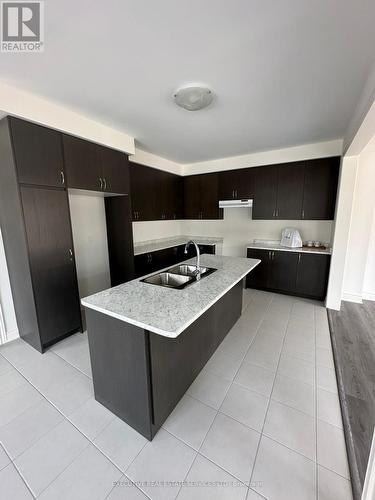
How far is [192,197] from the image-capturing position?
4742 millimetres

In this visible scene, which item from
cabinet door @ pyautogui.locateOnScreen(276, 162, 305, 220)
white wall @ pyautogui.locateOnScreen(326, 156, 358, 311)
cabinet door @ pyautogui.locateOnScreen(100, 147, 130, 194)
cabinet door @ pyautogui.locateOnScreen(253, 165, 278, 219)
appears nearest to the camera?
cabinet door @ pyautogui.locateOnScreen(100, 147, 130, 194)

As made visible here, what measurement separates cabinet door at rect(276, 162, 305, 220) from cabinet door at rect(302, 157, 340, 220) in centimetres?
8

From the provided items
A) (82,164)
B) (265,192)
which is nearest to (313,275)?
(265,192)

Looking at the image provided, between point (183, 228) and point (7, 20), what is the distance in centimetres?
418

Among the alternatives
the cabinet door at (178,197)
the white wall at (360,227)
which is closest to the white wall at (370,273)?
the white wall at (360,227)

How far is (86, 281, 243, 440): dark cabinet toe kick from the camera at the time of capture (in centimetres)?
132

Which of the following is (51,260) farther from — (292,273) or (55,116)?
(292,273)

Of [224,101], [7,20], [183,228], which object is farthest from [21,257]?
[183,228]

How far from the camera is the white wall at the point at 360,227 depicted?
10.4ft

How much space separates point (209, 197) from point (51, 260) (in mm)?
3223

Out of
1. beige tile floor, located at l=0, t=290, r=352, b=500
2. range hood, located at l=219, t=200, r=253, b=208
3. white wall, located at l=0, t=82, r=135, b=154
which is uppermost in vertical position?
white wall, located at l=0, t=82, r=135, b=154

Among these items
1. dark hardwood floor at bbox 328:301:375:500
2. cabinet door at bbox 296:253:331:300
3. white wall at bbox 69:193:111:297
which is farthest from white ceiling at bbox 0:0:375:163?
dark hardwood floor at bbox 328:301:375:500

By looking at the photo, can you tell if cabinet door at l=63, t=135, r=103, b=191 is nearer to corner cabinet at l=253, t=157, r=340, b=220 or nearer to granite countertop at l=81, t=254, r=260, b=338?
granite countertop at l=81, t=254, r=260, b=338

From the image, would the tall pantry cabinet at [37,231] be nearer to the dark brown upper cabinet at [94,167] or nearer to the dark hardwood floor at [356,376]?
the dark brown upper cabinet at [94,167]
